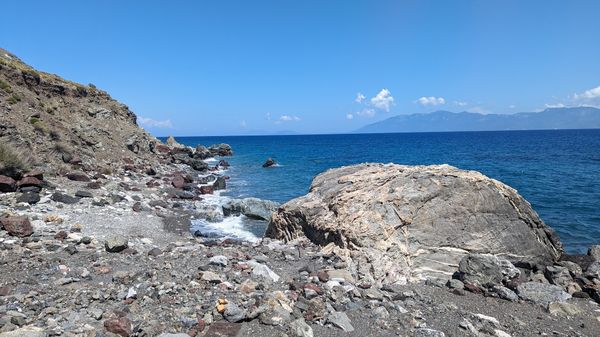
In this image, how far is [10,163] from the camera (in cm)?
1656

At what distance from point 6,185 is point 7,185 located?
32mm

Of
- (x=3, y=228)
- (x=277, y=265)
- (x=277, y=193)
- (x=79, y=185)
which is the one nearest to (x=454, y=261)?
(x=277, y=265)

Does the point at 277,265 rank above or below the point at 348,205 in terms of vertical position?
below

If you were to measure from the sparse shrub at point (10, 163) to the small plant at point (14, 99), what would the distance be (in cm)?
1276

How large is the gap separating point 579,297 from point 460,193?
387 cm

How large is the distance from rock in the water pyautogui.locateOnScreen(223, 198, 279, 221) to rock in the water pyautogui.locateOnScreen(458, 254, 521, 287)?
12444 millimetres

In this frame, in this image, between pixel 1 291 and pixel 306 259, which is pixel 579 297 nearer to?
pixel 306 259

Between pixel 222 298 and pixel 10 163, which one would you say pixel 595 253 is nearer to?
pixel 222 298

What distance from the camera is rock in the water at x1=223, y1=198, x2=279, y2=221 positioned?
2094cm

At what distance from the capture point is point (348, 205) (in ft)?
38.6

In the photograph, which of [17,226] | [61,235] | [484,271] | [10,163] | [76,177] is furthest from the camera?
[76,177]

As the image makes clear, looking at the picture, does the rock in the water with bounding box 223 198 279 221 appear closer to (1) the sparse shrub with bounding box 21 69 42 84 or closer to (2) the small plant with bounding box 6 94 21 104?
(2) the small plant with bounding box 6 94 21 104

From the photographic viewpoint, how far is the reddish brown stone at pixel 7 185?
1475 cm

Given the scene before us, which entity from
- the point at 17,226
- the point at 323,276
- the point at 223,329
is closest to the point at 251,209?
the point at 17,226
